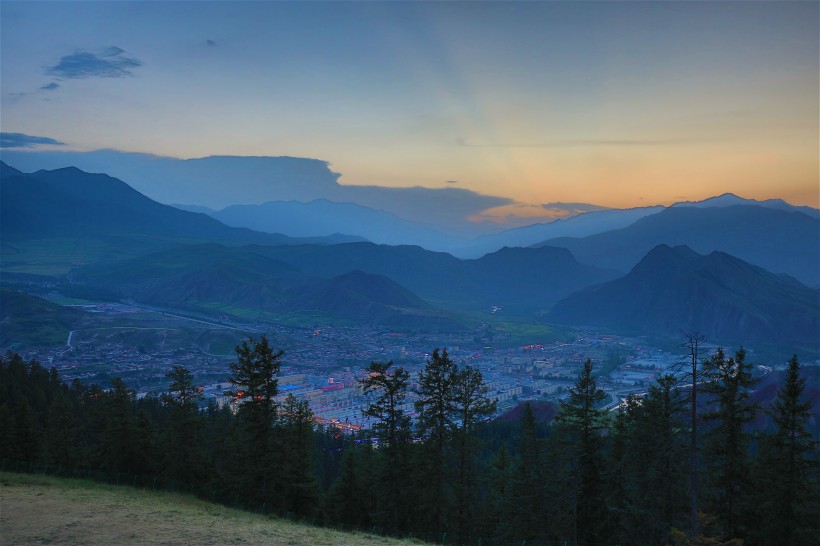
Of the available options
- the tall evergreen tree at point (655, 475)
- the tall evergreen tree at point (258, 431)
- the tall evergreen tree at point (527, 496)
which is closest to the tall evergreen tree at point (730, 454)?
the tall evergreen tree at point (655, 475)

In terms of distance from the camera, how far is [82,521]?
20.8 metres

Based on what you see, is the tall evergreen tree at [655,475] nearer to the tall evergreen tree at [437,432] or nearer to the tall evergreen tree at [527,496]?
the tall evergreen tree at [527,496]

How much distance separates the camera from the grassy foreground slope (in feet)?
64.0

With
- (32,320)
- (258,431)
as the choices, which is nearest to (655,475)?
(258,431)

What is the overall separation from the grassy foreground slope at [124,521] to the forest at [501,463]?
16.6 feet

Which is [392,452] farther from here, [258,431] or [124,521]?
[124,521]

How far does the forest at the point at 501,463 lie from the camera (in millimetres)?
24891

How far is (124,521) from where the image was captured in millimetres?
21359

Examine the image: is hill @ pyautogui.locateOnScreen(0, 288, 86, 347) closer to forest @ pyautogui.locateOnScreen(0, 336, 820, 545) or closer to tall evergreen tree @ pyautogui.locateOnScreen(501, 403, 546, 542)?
forest @ pyautogui.locateOnScreen(0, 336, 820, 545)

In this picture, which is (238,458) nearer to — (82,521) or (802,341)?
(82,521)

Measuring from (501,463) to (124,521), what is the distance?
24994 mm

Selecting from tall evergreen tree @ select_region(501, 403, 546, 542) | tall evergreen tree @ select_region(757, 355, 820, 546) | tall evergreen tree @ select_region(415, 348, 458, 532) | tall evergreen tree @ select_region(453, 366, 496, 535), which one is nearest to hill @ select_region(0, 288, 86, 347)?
tall evergreen tree @ select_region(415, 348, 458, 532)

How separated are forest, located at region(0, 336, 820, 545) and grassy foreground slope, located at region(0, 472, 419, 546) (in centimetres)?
506

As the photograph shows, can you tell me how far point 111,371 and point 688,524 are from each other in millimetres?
127018
